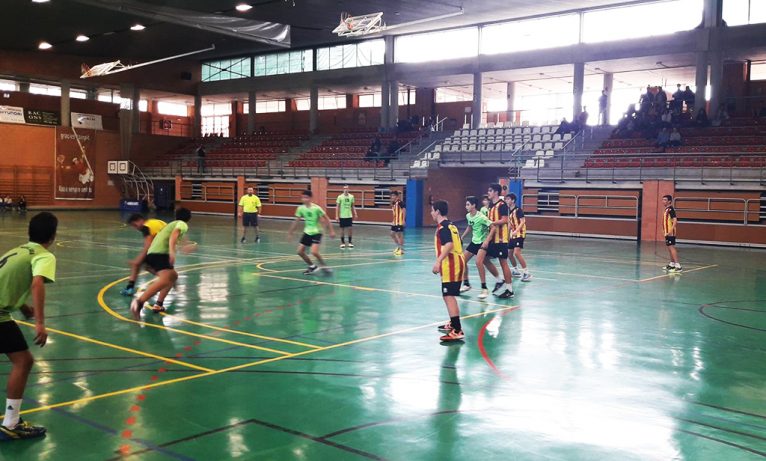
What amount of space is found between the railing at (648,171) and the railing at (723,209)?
77 cm

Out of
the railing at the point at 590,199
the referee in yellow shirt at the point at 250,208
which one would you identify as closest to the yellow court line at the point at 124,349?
the referee in yellow shirt at the point at 250,208

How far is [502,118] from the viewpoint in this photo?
152ft

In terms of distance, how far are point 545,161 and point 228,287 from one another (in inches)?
899

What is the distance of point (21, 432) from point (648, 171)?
1139 inches

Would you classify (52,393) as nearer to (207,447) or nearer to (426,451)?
(207,447)

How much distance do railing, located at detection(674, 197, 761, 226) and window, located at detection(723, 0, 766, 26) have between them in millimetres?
9152

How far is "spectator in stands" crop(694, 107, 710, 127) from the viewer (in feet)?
107

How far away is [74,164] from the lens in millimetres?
48531

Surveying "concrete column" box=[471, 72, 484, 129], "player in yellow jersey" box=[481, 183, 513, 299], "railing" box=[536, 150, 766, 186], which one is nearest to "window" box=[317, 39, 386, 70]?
"concrete column" box=[471, 72, 484, 129]

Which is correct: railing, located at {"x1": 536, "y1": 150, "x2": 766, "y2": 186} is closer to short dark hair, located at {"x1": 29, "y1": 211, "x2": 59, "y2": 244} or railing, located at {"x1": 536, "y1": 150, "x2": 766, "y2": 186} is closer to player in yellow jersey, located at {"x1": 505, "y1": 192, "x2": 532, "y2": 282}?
player in yellow jersey, located at {"x1": 505, "y1": 192, "x2": 532, "y2": 282}

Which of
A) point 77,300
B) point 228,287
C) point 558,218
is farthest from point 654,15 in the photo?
point 77,300

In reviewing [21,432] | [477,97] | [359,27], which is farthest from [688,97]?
[21,432]

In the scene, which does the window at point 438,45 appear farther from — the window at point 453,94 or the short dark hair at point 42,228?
the short dark hair at point 42,228

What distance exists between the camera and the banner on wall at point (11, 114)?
44.9 m
